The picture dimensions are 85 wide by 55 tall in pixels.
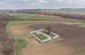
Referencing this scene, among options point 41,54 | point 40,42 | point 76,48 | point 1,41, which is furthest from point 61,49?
point 1,41

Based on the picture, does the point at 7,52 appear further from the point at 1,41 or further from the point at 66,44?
the point at 66,44

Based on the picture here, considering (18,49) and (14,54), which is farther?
(18,49)

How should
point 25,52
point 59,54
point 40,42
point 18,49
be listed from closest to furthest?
point 59,54 → point 25,52 → point 18,49 → point 40,42

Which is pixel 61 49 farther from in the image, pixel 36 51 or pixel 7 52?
pixel 7 52

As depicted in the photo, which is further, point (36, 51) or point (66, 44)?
point (66, 44)

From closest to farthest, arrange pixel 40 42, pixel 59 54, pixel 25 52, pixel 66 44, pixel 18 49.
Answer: pixel 59 54
pixel 25 52
pixel 18 49
pixel 66 44
pixel 40 42

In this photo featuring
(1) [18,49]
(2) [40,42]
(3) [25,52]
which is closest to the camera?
(3) [25,52]

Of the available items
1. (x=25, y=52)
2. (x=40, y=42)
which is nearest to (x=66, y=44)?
→ (x=40, y=42)

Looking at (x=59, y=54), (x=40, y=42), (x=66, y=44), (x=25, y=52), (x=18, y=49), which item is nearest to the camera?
(x=59, y=54)
